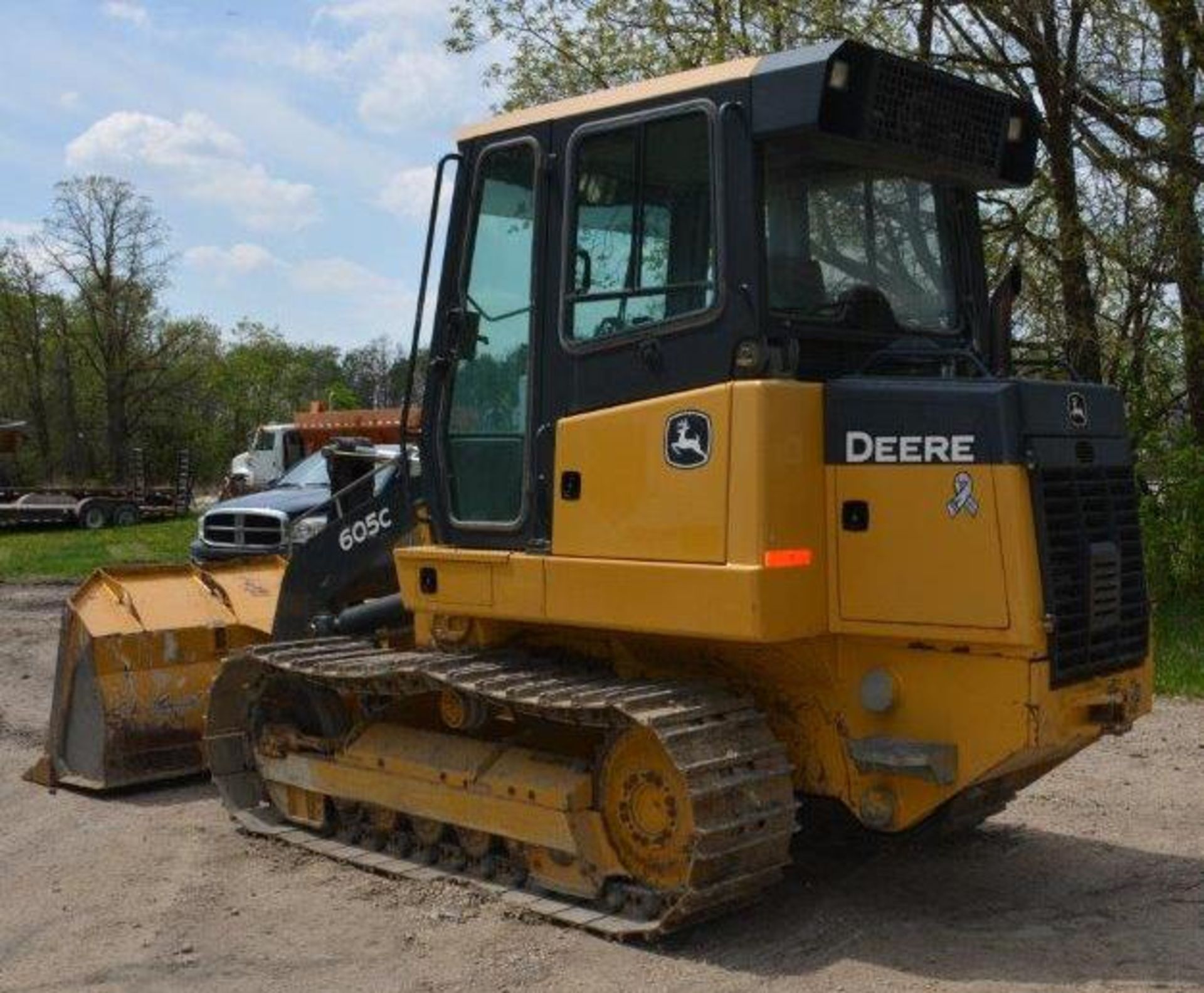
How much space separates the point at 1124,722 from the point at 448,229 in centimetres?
329

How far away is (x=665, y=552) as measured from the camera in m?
5.34

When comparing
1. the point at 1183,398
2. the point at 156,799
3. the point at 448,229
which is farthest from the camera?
the point at 1183,398

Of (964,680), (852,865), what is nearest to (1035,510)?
(964,680)

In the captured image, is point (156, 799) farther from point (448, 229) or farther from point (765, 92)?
point (765, 92)

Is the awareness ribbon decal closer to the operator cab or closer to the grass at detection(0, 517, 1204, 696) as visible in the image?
the operator cab

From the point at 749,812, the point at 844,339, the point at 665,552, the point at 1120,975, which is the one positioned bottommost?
the point at 1120,975

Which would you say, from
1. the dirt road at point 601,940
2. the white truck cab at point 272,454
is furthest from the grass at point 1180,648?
the white truck cab at point 272,454

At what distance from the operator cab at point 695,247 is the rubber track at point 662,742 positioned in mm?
559

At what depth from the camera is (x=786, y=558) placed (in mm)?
5113

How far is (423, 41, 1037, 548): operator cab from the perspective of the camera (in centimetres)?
529

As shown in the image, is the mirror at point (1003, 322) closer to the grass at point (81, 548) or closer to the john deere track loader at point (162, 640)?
the john deere track loader at point (162, 640)

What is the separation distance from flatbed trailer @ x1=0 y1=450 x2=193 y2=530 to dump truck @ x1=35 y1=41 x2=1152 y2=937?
28.0 meters

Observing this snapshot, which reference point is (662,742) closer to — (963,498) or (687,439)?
(687,439)

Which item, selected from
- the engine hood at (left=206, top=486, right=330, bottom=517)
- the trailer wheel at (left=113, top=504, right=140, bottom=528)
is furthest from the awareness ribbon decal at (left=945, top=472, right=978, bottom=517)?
the trailer wheel at (left=113, top=504, right=140, bottom=528)
